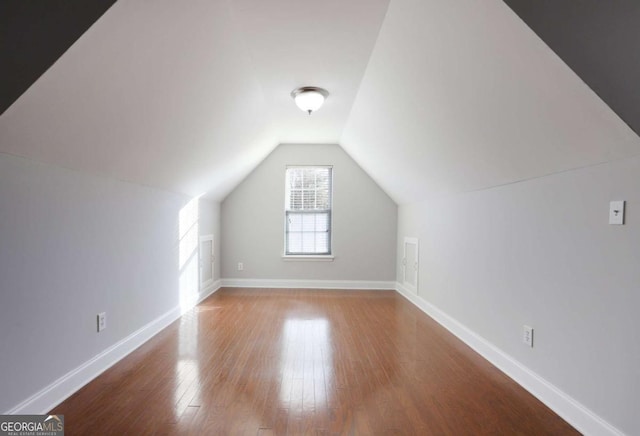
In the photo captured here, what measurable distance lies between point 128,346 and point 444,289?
126 inches

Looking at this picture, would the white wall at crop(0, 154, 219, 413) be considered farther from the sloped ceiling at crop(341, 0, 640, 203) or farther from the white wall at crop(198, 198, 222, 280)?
the sloped ceiling at crop(341, 0, 640, 203)

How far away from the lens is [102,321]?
2.61 metres

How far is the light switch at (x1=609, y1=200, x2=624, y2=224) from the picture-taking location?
1739 millimetres

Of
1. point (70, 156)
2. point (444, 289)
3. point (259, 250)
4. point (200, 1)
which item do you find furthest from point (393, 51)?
point (259, 250)

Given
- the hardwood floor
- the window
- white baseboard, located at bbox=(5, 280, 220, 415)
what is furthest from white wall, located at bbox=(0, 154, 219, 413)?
the window

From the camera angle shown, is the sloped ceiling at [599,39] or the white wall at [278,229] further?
the white wall at [278,229]

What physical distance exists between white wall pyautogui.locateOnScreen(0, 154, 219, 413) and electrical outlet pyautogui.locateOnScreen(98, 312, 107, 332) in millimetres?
50

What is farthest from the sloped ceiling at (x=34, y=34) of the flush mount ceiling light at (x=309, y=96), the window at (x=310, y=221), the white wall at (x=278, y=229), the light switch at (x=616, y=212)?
the window at (x=310, y=221)

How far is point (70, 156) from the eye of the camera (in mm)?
2160

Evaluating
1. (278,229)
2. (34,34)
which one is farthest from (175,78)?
(278,229)

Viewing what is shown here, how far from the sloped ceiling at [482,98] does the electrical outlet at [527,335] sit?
41.6 inches

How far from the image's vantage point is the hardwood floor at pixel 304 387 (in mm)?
1958

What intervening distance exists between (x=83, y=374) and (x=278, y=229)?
3767 millimetres

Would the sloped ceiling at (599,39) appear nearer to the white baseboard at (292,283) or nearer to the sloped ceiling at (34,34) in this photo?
the sloped ceiling at (34,34)
